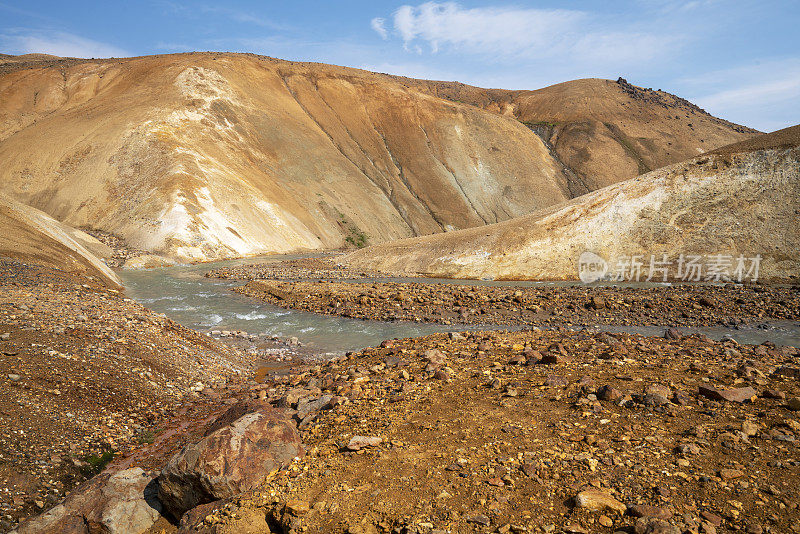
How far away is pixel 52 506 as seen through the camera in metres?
5.80

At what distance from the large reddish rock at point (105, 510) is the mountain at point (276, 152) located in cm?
3542

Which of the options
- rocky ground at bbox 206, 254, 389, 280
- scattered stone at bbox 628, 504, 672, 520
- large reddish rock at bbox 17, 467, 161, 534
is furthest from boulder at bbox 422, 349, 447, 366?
rocky ground at bbox 206, 254, 389, 280

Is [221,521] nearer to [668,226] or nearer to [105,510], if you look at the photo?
[105,510]

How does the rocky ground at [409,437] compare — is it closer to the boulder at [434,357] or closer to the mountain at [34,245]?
the boulder at [434,357]

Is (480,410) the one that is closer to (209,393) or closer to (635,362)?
(635,362)

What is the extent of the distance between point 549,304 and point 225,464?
694 inches

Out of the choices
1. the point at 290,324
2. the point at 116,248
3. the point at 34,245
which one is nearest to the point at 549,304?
the point at 290,324

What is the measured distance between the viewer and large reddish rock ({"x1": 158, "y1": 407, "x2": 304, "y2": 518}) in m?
5.00

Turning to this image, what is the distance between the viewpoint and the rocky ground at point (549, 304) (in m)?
18.5

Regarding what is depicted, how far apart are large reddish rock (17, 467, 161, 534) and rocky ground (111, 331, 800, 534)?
444mm

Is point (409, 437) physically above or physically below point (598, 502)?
below

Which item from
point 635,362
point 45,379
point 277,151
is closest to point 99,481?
point 45,379

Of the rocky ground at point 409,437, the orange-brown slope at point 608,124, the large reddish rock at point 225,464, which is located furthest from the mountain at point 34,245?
the orange-brown slope at point 608,124

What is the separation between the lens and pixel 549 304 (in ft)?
66.9
